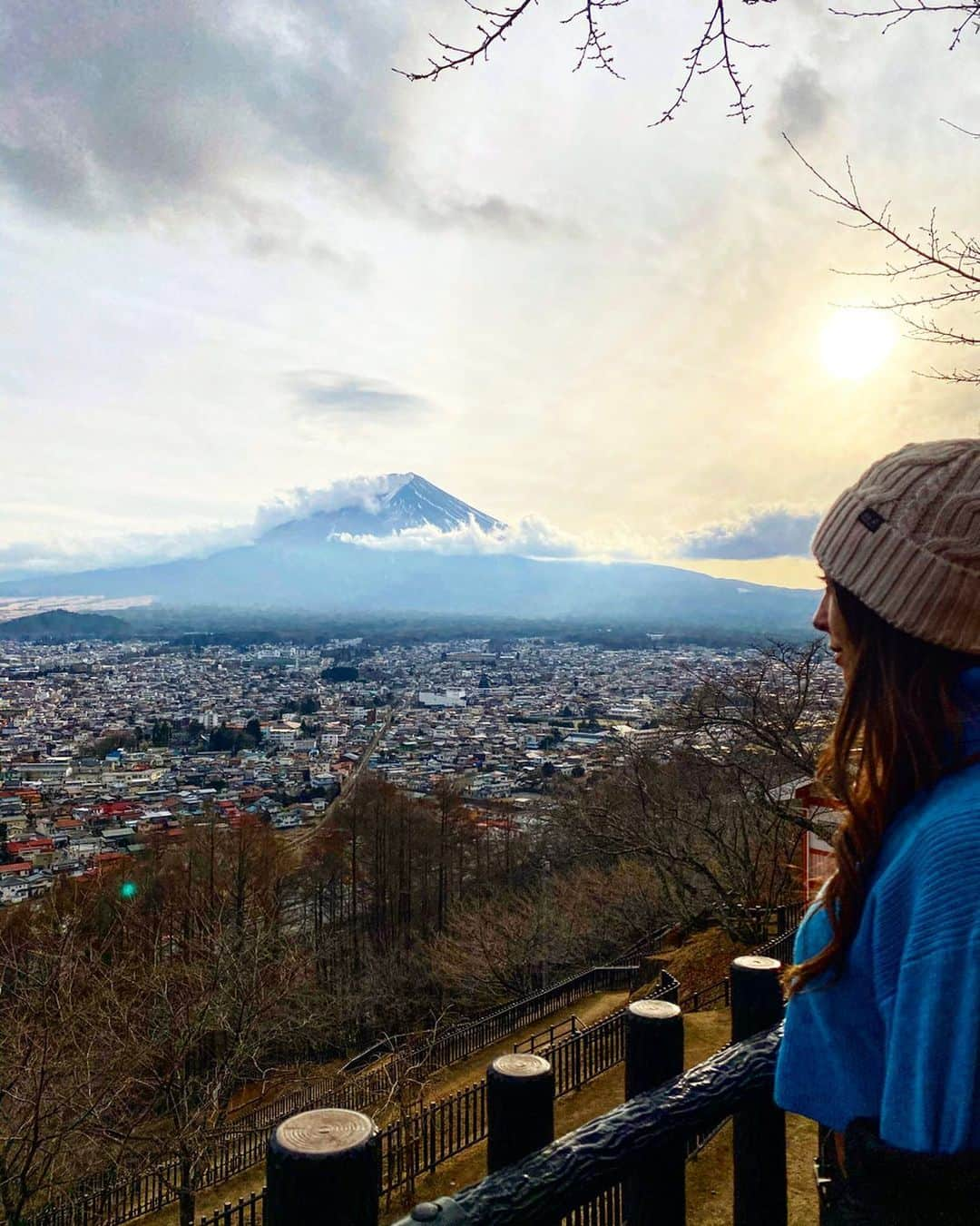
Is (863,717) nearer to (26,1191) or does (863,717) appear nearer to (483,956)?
(26,1191)

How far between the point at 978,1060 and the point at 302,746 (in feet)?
168

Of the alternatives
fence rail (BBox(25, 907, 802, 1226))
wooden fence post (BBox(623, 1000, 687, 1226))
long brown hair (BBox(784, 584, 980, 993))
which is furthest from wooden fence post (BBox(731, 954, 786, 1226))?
fence rail (BBox(25, 907, 802, 1226))

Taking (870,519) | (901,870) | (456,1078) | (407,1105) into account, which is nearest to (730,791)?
(456,1078)

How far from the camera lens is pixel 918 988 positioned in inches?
32.2

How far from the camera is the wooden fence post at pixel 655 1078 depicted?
141 cm

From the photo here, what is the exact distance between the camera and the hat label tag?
1.07 m

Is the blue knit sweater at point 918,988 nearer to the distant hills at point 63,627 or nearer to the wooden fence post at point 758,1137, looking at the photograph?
the wooden fence post at point 758,1137

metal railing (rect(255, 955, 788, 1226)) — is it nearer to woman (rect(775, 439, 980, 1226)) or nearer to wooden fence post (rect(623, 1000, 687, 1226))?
wooden fence post (rect(623, 1000, 687, 1226))

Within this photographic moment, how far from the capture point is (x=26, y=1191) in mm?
7418

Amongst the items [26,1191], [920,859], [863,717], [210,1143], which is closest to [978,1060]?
[920,859]

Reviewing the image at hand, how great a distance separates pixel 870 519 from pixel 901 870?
465 millimetres

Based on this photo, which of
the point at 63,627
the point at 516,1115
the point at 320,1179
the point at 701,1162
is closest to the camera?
the point at 320,1179

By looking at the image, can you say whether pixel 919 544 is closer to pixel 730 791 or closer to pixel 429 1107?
pixel 429 1107

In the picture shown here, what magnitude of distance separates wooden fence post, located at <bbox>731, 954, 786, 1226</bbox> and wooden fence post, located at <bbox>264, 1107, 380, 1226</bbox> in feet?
2.98
